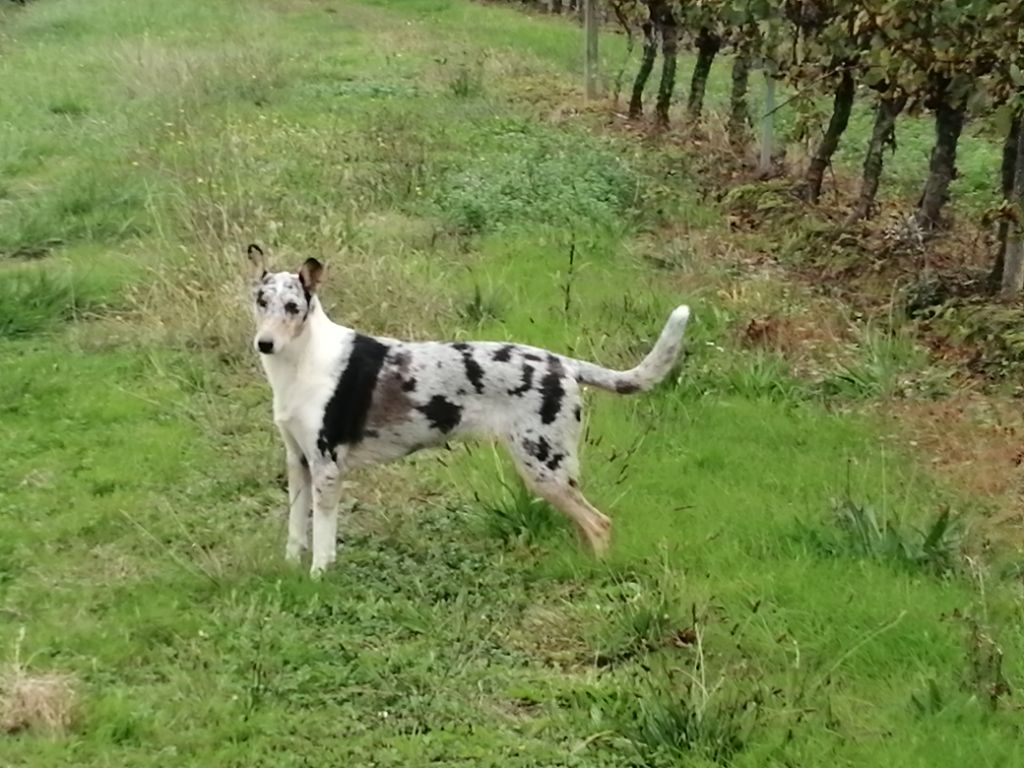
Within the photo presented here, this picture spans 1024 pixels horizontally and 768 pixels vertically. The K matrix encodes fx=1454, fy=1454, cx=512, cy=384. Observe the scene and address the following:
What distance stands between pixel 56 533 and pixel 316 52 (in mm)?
17332

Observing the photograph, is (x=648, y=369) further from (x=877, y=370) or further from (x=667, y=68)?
(x=667, y=68)

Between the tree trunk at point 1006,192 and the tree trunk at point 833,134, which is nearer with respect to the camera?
the tree trunk at point 1006,192

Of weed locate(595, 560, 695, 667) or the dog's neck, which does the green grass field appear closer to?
weed locate(595, 560, 695, 667)

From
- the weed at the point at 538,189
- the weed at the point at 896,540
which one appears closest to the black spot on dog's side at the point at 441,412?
the weed at the point at 896,540

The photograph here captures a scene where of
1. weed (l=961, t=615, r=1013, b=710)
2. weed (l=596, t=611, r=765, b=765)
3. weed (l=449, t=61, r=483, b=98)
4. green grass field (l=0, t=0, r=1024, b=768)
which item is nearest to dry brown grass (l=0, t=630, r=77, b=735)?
green grass field (l=0, t=0, r=1024, b=768)

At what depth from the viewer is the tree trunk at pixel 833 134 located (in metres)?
12.7

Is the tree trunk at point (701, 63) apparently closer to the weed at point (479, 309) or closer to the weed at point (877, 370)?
the weed at point (479, 309)

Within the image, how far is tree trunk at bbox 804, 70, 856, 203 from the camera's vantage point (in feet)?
41.7

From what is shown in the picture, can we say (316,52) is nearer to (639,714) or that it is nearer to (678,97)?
(678,97)

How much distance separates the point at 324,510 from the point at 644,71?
1274 centimetres

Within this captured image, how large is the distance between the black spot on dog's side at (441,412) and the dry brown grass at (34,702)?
1888 mm

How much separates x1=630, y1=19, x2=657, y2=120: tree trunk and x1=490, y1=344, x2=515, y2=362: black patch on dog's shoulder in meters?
11.7

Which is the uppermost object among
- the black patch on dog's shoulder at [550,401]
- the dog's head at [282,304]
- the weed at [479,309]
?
the dog's head at [282,304]

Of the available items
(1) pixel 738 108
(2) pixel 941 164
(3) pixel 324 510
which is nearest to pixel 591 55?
(1) pixel 738 108
